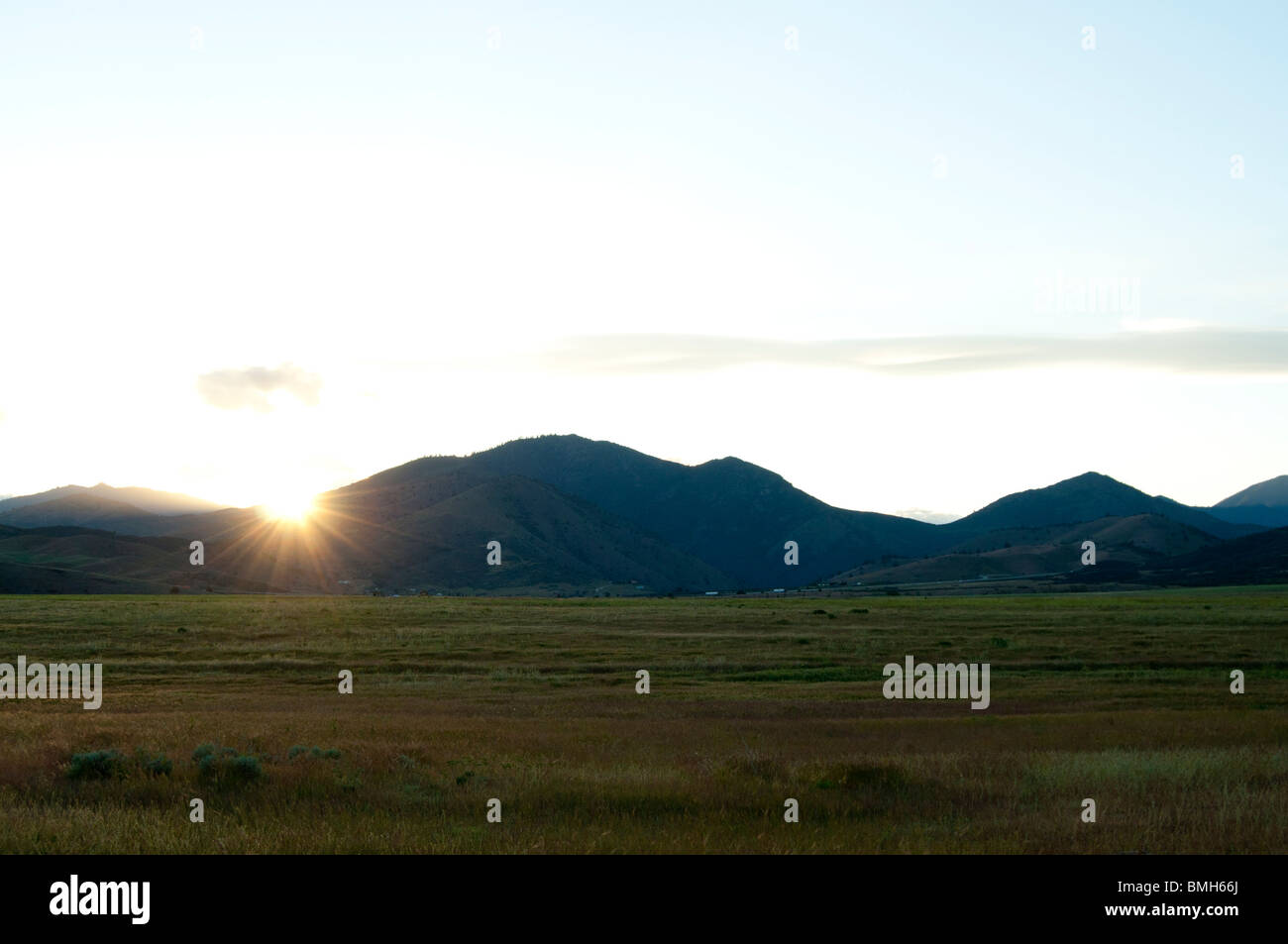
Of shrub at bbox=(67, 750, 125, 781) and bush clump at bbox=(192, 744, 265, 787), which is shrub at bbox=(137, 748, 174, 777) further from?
bush clump at bbox=(192, 744, 265, 787)

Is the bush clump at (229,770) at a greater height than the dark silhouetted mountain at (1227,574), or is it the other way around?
the dark silhouetted mountain at (1227,574)

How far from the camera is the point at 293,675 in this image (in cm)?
4062

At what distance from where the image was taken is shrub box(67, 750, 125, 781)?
17.1 metres

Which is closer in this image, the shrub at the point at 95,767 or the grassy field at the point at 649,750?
the grassy field at the point at 649,750

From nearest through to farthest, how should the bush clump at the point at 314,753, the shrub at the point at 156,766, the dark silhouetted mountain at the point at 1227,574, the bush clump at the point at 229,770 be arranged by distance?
the bush clump at the point at 229,770 < the shrub at the point at 156,766 < the bush clump at the point at 314,753 < the dark silhouetted mountain at the point at 1227,574

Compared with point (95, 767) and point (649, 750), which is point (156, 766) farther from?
point (649, 750)

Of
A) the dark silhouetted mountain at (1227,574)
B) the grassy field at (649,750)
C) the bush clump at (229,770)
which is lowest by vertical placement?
the grassy field at (649,750)

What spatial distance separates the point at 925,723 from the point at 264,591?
137866mm

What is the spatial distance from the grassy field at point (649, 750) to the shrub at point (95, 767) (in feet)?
0.23

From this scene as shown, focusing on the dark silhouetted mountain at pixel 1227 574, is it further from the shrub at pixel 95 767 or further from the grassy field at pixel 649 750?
the shrub at pixel 95 767

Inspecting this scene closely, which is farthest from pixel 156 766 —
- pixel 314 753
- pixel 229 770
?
pixel 314 753

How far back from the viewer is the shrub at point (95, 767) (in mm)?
17062

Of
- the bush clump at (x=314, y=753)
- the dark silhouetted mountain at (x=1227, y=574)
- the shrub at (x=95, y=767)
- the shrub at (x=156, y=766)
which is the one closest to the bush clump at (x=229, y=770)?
the shrub at (x=156, y=766)
